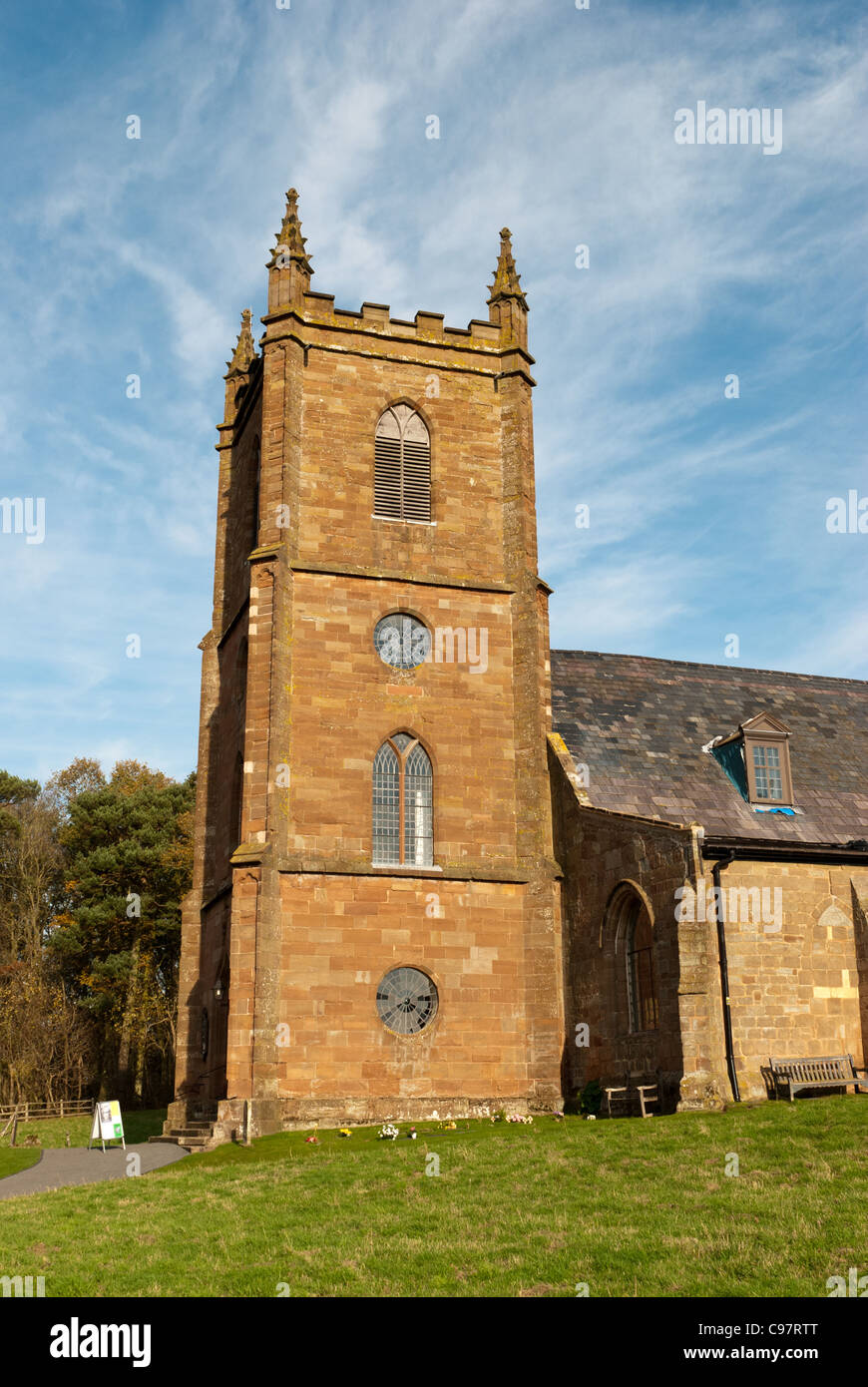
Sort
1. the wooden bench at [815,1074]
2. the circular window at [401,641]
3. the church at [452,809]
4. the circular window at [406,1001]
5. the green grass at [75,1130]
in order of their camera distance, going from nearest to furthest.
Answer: the wooden bench at [815,1074] → the church at [452,809] → the circular window at [406,1001] → the circular window at [401,641] → the green grass at [75,1130]

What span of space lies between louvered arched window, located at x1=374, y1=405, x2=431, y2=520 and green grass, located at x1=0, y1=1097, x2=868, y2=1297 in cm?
1442

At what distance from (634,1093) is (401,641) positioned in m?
10.8

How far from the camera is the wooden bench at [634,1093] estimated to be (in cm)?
2155

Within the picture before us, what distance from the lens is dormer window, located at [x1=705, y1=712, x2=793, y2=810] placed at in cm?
2741

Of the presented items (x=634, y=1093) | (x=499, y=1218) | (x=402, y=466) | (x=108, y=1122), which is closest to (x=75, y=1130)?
(x=108, y=1122)

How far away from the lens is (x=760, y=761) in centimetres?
2791

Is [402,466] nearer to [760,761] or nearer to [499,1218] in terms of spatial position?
[760,761]

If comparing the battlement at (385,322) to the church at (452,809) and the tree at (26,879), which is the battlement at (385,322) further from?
the tree at (26,879)

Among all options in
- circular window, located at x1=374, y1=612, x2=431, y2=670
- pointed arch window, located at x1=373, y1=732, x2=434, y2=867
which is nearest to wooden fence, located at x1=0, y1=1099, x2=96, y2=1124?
pointed arch window, located at x1=373, y1=732, x2=434, y2=867

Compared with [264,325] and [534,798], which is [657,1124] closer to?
[534,798]

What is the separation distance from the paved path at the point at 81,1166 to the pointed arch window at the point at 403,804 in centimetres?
708

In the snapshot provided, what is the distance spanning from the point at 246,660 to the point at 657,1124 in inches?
545

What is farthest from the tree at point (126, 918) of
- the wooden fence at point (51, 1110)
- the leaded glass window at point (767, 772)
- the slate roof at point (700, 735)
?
the leaded glass window at point (767, 772)
